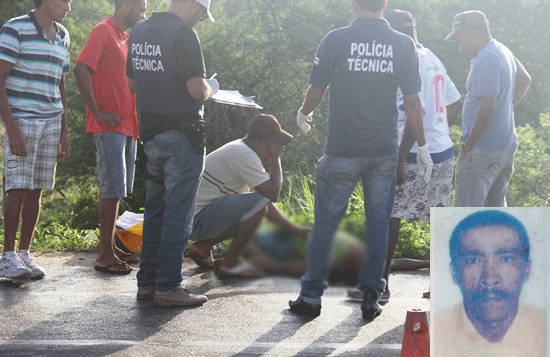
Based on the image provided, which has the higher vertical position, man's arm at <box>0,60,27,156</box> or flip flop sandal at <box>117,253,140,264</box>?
man's arm at <box>0,60,27,156</box>

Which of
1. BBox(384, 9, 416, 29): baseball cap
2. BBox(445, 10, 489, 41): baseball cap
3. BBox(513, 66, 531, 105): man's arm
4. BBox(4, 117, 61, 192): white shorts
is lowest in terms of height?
BBox(4, 117, 61, 192): white shorts

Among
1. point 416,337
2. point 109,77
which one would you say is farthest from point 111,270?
point 416,337

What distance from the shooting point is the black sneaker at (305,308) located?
496cm

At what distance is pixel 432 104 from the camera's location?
5465 millimetres

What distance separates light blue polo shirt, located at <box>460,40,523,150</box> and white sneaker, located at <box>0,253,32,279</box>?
3.19 metres

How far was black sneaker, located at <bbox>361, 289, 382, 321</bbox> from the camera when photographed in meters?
4.90

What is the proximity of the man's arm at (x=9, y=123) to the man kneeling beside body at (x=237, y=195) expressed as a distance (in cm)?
139

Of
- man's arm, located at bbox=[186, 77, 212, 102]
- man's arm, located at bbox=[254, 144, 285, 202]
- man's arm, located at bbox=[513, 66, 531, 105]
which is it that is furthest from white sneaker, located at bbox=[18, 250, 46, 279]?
man's arm, located at bbox=[513, 66, 531, 105]

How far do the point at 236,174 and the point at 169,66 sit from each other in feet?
5.13

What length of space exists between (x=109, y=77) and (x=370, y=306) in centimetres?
269

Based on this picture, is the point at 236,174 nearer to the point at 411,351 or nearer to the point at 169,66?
the point at 169,66

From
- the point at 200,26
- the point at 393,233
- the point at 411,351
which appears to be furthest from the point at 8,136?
the point at 200,26

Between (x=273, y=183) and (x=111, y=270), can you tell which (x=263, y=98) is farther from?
(x=111, y=270)

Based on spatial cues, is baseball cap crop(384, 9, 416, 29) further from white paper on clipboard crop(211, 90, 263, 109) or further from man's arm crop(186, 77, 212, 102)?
man's arm crop(186, 77, 212, 102)
